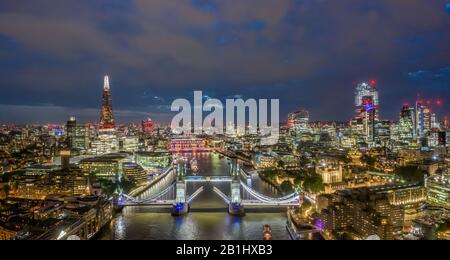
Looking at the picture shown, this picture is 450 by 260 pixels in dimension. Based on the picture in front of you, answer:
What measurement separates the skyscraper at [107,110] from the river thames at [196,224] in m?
11.1

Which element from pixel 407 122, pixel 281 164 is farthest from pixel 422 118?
pixel 281 164

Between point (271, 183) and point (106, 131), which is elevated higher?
point (106, 131)

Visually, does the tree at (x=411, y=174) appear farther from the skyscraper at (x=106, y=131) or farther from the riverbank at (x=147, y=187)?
the skyscraper at (x=106, y=131)

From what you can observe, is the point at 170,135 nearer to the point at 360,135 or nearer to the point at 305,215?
the point at 360,135

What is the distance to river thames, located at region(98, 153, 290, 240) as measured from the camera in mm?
3945

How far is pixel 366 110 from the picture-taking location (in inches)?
701

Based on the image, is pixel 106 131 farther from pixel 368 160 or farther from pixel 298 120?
pixel 368 160

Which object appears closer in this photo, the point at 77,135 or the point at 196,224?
the point at 196,224

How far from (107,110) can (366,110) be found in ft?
37.8

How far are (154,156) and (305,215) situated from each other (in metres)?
6.79

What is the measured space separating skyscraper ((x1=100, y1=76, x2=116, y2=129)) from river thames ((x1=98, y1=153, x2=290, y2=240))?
36.5 ft

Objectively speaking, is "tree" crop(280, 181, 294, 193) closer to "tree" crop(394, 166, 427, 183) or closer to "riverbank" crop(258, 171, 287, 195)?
"riverbank" crop(258, 171, 287, 195)

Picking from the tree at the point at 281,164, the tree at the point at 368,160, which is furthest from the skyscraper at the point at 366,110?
the tree at the point at 281,164
